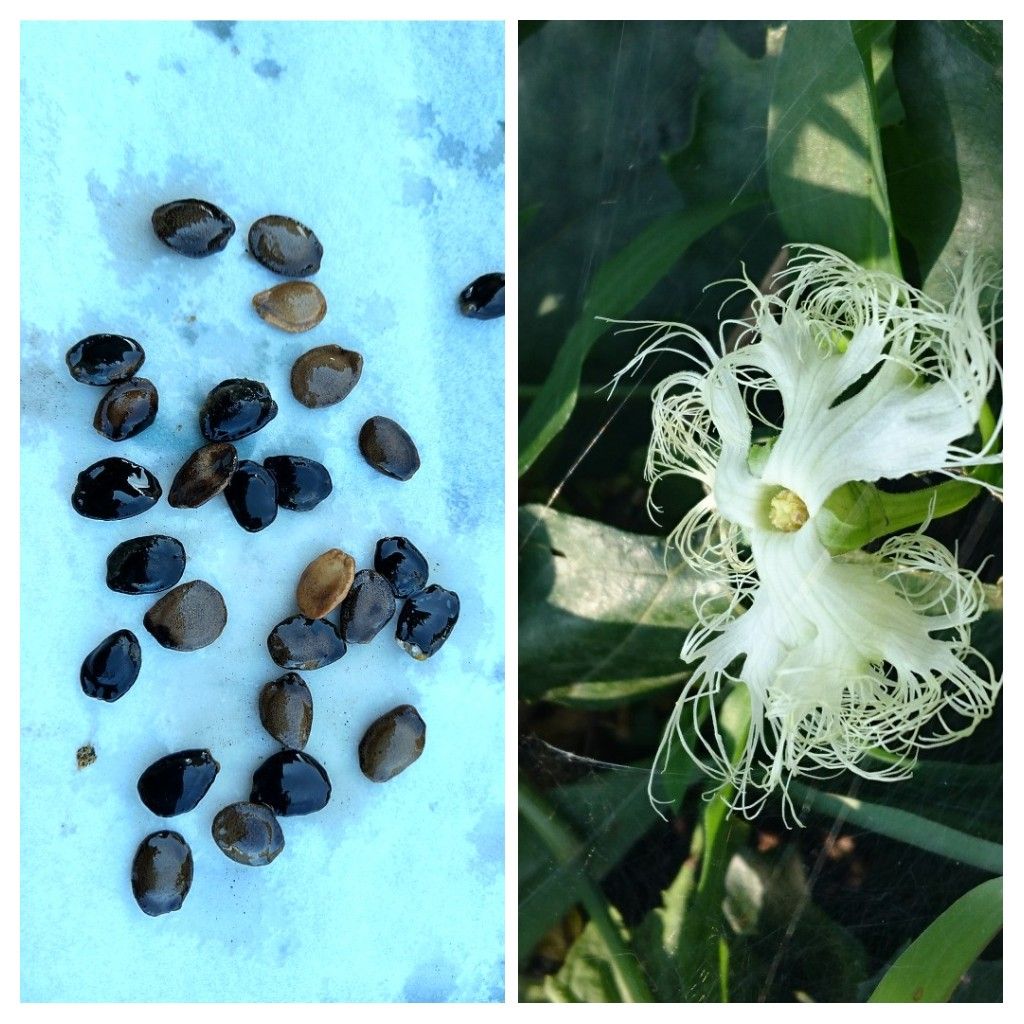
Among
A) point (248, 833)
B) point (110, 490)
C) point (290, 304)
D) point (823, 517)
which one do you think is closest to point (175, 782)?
point (248, 833)

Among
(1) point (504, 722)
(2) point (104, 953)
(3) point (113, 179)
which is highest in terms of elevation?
(3) point (113, 179)

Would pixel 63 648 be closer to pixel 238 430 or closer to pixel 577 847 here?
pixel 238 430

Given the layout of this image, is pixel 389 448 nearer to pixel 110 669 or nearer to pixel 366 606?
pixel 366 606

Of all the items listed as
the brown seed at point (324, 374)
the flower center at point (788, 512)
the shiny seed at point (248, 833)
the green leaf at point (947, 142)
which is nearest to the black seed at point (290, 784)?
the shiny seed at point (248, 833)

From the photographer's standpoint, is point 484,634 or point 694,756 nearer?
point 694,756

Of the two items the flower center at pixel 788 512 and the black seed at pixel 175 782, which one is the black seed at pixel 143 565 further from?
the flower center at pixel 788 512

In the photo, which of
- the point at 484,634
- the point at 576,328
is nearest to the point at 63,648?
the point at 484,634
